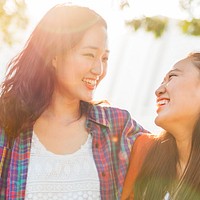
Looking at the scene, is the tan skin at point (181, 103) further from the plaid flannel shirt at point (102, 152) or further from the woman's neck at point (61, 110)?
the woman's neck at point (61, 110)

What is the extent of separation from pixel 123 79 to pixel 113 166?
1421 cm

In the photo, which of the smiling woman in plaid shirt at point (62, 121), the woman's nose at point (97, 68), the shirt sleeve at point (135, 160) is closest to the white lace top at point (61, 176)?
the smiling woman in plaid shirt at point (62, 121)

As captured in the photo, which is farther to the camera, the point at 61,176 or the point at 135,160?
the point at 135,160

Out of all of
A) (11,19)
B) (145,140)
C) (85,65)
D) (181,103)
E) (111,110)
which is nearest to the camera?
(181,103)

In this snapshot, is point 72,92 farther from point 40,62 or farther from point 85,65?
point 40,62

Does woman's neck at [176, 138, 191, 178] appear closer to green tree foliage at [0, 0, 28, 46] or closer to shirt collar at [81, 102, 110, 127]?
shirt collar at [81, 102, 110, 127]

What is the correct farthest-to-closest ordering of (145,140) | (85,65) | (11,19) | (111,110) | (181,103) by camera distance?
(11,19)
(111,110)
(145,140)
(85,65)
(181,103)

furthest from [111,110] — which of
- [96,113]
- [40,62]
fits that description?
[40,62]

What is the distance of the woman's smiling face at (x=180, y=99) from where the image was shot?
3.16 m

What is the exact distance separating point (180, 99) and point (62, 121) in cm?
77

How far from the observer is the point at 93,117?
11.6 feet

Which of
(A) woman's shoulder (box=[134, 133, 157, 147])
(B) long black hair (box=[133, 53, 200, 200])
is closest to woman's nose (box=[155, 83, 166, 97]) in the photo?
(B) long black hair (box=[133, 53, 200, 200])

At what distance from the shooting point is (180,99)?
3.17 metres

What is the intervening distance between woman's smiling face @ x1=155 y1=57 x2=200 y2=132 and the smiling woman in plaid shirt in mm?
354
